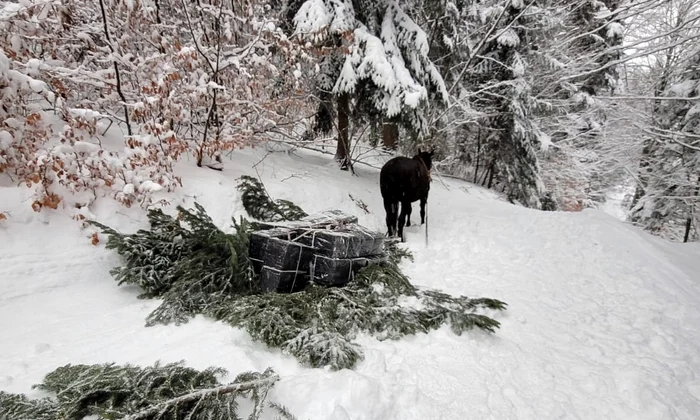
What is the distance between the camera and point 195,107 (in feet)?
15.2

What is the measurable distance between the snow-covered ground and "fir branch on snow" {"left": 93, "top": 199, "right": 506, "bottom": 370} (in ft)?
0.35

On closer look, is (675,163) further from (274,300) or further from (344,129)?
(274,300)

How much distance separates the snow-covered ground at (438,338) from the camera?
6.43 feet

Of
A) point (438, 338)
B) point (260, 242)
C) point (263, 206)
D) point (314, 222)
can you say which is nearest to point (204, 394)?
point (260, 242)

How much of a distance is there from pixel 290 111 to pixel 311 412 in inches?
228

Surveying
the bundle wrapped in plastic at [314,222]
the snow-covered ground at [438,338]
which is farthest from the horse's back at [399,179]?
the bundle wrapped in plastic at [314,222]

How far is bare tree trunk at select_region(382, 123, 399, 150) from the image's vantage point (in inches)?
309

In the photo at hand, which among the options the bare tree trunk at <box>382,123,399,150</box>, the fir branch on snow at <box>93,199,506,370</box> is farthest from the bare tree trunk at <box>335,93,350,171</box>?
the fir branch on snow at <box>93,199,506,370</box>

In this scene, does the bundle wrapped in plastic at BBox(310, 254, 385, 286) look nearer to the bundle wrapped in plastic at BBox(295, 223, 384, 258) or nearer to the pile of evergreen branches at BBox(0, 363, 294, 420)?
the bundle wrapped in plastic at BBox(295, 223, 384, 258)

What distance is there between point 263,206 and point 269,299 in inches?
84.9

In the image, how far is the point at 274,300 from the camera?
8.64 ft

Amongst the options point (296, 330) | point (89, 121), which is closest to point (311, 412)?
point (296, 330)

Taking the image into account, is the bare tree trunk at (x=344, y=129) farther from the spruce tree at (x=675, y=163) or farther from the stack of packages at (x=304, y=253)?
the spruce tree at (x=675, y=163)

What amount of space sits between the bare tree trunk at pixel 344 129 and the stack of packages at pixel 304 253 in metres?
4.67
